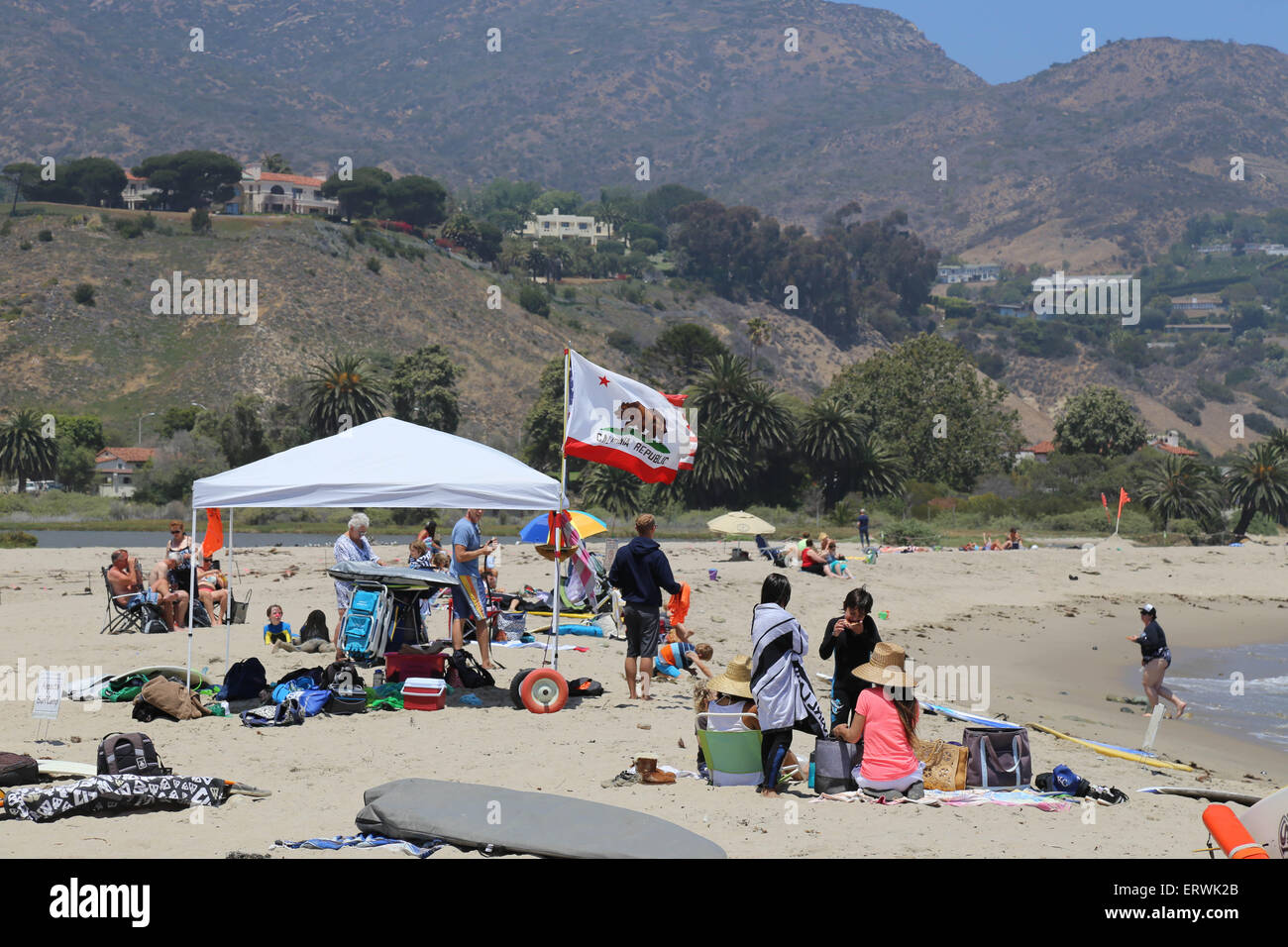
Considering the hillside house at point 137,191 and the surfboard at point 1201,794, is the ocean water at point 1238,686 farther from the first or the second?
the hillside house at point 137,191

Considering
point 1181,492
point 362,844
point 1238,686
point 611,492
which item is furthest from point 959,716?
point 1181,492

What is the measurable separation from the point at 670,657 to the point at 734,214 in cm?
16595

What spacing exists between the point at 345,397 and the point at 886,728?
176 feet

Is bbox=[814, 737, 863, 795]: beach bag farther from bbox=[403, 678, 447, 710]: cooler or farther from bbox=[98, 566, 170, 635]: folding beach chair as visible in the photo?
bbox=[98, 566, 170, 635]: folding beach chair

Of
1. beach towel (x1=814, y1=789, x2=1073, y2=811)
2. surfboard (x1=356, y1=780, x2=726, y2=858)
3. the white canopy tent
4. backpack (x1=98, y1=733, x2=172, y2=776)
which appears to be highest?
the white canopy tent

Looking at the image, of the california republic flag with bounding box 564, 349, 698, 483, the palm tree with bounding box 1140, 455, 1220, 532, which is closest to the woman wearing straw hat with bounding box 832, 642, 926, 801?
the california republic flag with bounding box 564, 349, 698, 483

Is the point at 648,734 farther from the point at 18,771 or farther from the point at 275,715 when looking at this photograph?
the point at 18,771

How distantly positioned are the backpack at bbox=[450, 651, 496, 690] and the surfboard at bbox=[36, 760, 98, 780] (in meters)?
Result: 3.81

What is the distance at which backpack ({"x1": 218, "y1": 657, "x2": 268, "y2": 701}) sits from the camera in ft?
35.6

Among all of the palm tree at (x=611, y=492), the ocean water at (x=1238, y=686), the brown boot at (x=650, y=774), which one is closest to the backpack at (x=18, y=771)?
the brown boot at (x=650, y=774)

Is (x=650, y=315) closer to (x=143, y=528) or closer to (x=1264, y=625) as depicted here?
(x=143, y=528)

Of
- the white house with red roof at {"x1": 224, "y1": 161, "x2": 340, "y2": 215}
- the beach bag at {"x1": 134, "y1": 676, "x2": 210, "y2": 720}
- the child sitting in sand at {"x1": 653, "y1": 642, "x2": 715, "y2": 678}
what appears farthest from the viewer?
the white house with red roof at {"x1": 224, "y1": 161, "x2": 340, "y2": 215}

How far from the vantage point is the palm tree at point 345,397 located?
59625mm

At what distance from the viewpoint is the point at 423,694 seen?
1091cm
